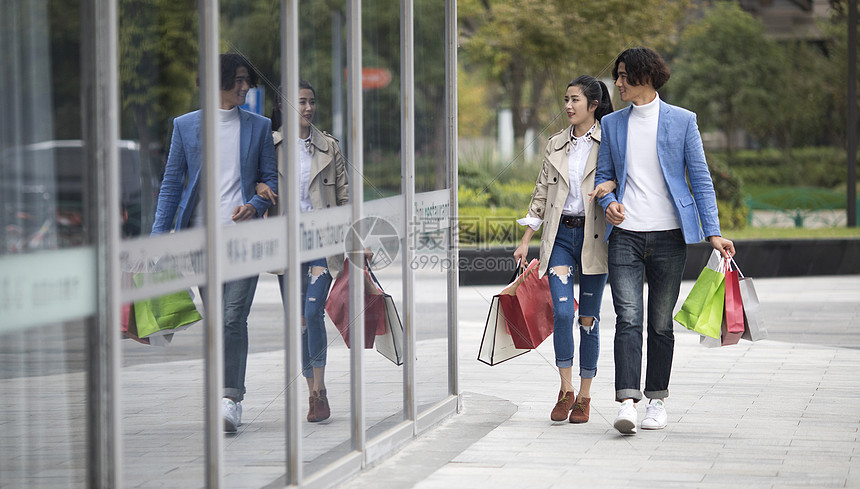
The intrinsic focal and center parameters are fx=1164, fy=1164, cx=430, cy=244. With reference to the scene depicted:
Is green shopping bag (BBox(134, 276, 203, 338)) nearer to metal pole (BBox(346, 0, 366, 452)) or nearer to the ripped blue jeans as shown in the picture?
metal pole (BBox(346, 0, 366, 452))

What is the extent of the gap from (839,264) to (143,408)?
1184cm

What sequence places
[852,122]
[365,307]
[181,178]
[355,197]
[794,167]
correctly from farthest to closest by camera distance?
[794,167] → [852,122] → [365,307] → [355,197] → [181,178]

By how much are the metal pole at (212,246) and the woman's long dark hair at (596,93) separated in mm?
2750

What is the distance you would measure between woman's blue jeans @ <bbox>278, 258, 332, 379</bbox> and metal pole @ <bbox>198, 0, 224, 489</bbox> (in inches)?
29.1

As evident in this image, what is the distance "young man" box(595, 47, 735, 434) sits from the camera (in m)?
5.71

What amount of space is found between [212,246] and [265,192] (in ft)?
1.89

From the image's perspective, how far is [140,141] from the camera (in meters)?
3.60

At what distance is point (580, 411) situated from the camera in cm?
610

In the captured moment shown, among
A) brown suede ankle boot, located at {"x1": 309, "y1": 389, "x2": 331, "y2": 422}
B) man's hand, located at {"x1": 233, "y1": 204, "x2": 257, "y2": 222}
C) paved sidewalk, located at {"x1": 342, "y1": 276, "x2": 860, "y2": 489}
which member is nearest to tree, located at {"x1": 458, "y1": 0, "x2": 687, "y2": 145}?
paved sidewalk, located at {"x1": 342, "y1": 276, "x2": 860, "y2": 489}

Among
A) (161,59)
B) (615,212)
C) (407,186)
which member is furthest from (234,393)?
(615,212)

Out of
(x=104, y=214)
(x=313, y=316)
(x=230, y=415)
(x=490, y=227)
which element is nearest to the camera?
(x=104, y=214)

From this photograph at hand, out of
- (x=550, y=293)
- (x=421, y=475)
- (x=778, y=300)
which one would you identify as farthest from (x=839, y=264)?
(x=421, y=475)

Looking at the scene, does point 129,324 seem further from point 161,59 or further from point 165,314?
point 161,59

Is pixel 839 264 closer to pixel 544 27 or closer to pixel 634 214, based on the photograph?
pixel 544 27
